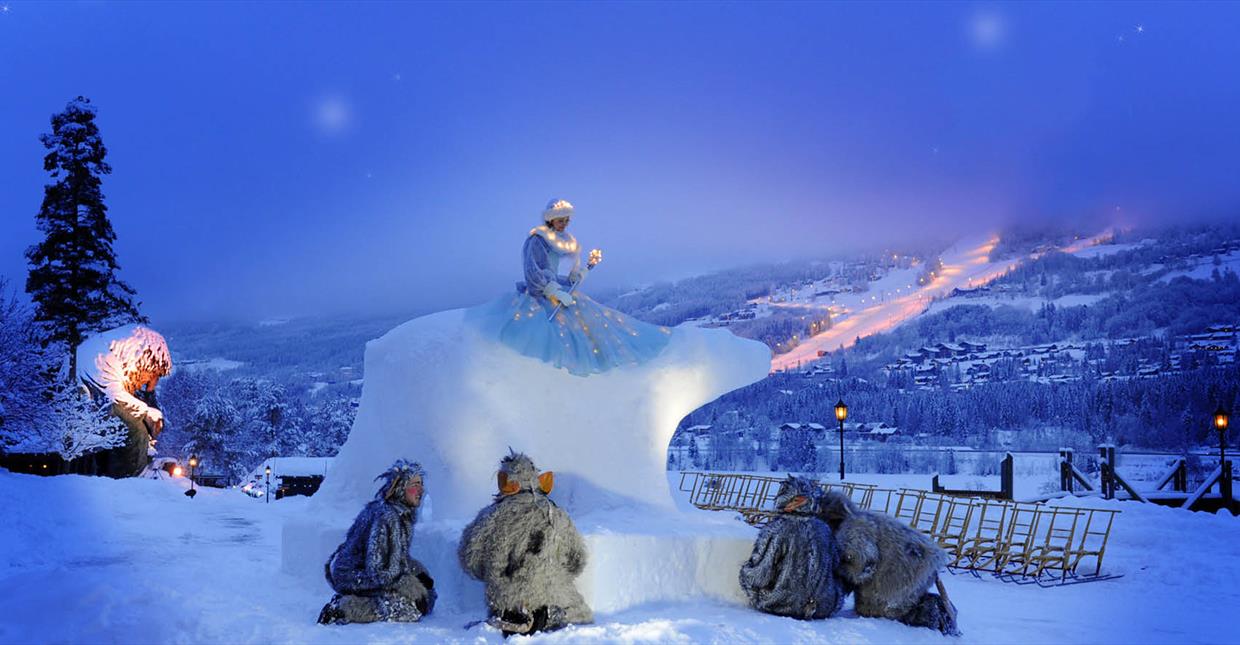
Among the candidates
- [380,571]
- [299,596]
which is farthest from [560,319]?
[299,596]

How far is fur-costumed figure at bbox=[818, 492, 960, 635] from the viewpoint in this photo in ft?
21.0

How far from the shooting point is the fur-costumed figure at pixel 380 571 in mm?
6098

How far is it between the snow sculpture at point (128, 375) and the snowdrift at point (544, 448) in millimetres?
15272

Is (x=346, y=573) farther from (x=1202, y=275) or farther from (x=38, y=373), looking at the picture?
(x=1202, y=275)

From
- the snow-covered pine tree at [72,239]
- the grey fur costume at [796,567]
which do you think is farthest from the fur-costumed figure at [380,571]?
the snow-covered pine tree at [72,239]

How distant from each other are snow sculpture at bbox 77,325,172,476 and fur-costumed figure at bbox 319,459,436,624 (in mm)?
17113

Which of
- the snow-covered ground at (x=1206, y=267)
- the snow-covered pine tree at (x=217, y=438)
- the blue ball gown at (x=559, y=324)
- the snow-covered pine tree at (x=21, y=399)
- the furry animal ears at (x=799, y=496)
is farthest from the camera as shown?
the snow-covered pine tree at (x=217, y=438)

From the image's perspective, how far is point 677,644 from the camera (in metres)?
5.44

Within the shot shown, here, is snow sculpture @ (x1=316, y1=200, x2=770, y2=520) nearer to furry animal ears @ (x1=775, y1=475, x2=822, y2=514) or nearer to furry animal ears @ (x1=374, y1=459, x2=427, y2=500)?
furry animal ears @ (x1=374, y1=459, x2=427, y2=500)

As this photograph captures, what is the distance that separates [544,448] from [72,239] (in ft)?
79.3

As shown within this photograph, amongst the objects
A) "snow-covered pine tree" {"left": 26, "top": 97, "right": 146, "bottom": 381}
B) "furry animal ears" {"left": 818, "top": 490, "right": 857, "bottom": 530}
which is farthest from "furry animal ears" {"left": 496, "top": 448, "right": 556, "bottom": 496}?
"snow-covered pine tree" {"left": 26, "top": 97, "right": 146, "bottom": 381}

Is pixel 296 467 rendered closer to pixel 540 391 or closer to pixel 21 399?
pixel 21 399

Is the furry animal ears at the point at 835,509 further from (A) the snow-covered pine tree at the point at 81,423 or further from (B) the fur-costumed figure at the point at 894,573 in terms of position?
(A) the snow-covered pine tree at the point at 81,423

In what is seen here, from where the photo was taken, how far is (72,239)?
2639cm
